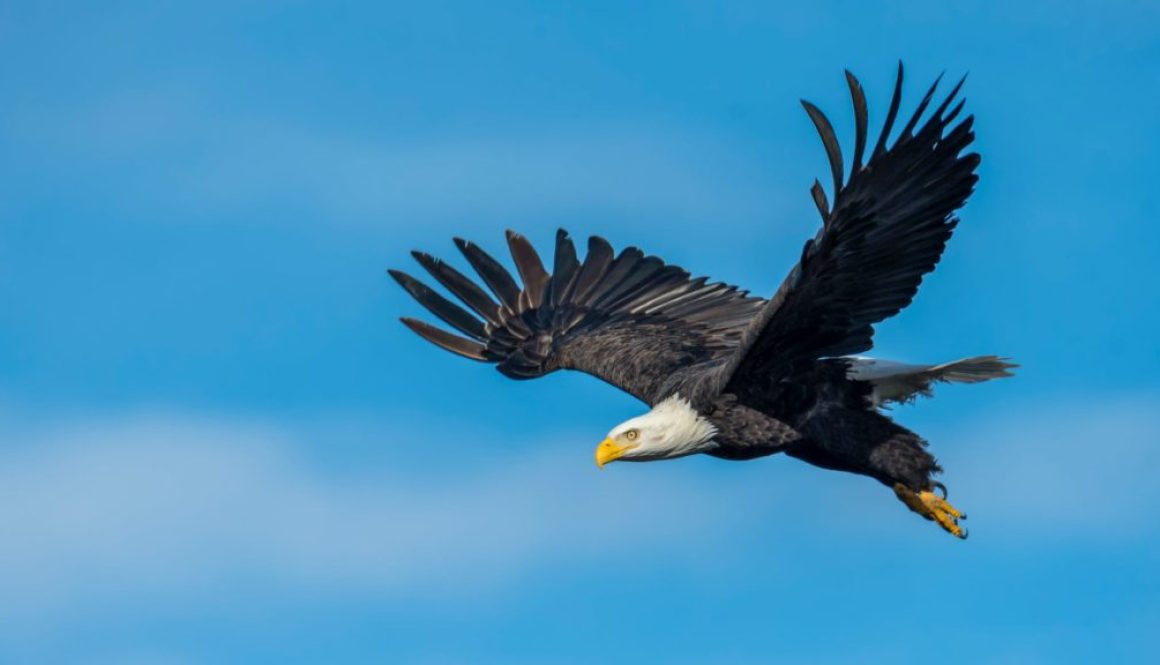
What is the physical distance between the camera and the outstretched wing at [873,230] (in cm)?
1130

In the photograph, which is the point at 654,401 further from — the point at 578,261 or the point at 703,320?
the point at 578,261

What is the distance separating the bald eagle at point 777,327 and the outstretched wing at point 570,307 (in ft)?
0.04

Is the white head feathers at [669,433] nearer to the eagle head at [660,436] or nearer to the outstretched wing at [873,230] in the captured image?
the eagle head at [660,436]

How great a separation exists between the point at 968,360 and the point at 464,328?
446 cm

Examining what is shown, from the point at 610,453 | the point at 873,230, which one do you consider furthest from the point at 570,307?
the point at 873,230

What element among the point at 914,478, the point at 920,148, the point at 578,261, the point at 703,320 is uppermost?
the point at 578,261

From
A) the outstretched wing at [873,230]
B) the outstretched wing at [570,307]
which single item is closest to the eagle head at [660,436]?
the outstretched wing at [873,230]

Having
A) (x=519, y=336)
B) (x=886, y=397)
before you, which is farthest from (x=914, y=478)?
(x=519, y=336)

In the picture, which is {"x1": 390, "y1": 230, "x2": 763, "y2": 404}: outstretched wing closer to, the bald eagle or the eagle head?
the bald eagle

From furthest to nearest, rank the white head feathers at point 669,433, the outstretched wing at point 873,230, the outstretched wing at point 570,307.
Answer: the outstretched wing at point 570,307, the white head feathers at point 669,433, the outstretched wing at point 873,230

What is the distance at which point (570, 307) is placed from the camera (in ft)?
53.1

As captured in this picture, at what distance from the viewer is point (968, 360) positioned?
13.5 m

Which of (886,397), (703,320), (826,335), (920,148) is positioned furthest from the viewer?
(703,320)

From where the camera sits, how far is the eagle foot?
42.6ft
